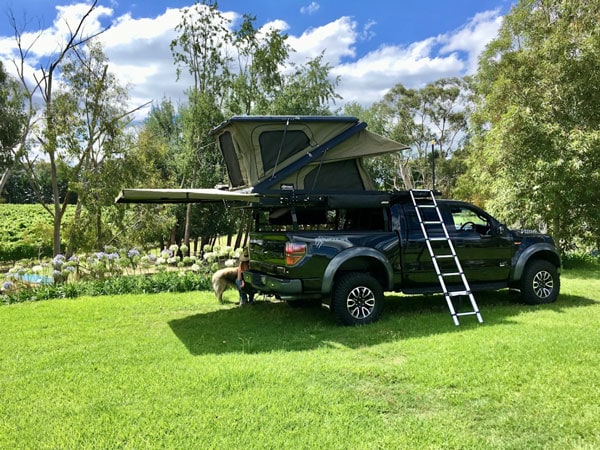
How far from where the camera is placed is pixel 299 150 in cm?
691

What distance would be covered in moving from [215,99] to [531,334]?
15038mm

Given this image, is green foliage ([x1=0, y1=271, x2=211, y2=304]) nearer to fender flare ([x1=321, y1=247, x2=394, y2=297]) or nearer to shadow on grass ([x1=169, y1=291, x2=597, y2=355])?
shadow on grass ([x1=169, y1=291, x2=597, y2=355])

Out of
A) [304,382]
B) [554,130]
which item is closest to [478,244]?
[304,382]

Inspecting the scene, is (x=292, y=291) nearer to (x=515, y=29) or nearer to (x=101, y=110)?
(x=101, y=110)

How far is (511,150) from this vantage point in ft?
39.6

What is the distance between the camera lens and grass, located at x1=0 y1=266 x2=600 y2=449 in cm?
321

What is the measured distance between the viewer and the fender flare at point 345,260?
6.04 m

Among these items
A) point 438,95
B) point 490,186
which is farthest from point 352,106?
point 490,186

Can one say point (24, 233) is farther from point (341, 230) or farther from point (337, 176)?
point (341, 230)

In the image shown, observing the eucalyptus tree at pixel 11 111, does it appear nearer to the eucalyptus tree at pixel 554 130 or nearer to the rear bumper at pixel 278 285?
the rear bumper at pixel 278 285

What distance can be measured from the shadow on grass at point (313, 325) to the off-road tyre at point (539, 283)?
0.18 metres

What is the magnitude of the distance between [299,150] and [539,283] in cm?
446

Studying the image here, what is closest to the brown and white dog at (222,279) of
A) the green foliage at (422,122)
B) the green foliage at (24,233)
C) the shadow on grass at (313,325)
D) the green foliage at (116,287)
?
the shadow on grass at (313,325)

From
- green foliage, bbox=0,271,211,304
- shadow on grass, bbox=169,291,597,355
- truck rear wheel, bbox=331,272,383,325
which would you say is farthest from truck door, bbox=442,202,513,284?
green foliage, bbox=0,271,211,304
